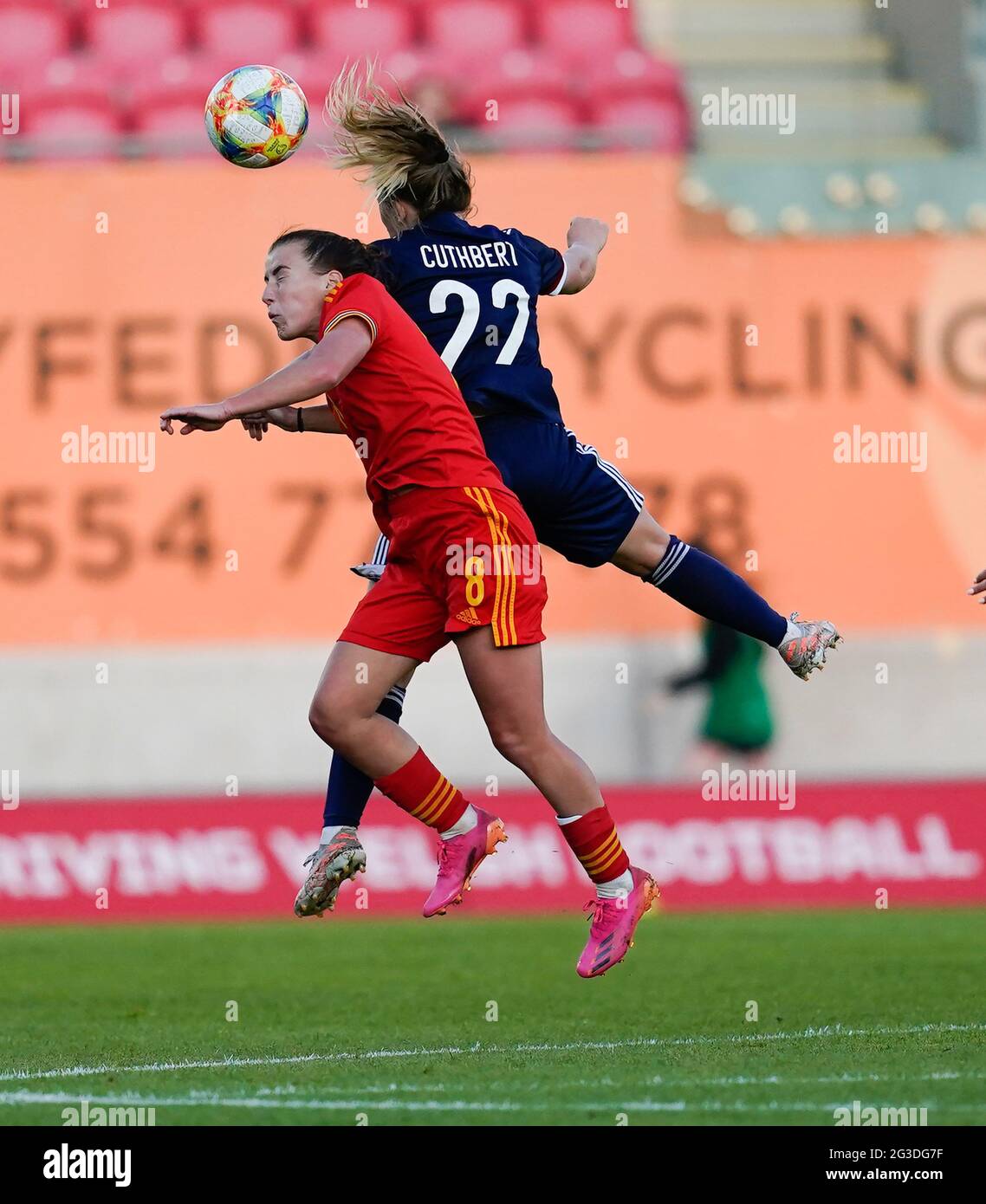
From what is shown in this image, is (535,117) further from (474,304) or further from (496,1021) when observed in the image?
(496,1021)

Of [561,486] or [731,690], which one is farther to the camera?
[731,690]

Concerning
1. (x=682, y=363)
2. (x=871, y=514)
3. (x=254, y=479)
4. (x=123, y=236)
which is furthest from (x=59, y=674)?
(x=871, y=514)

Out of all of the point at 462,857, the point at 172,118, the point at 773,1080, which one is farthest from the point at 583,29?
the point at 773,1080

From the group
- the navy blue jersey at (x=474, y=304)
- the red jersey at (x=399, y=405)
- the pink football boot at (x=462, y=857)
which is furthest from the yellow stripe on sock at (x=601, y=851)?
the navy blue jersey at (x=474, y=304)

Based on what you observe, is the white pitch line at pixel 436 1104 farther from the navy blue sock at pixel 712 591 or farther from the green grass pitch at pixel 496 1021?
the navy blue sock at pixel 712 591

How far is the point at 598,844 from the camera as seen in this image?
5680mm

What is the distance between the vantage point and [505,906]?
413 inches

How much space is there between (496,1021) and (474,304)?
231 cm

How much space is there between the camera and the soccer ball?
605 cm

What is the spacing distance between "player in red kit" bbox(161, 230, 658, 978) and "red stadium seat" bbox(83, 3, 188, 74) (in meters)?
8.17

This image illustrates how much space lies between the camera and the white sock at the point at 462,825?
575cm

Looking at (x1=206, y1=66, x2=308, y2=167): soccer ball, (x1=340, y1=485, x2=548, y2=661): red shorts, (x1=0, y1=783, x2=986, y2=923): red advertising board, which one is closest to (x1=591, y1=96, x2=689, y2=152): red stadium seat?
(x1=0, y1=783, x2=986, y2=923): red advertising board

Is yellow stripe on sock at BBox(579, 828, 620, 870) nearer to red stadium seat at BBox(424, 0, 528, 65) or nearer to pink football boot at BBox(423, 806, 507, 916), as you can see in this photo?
pink football boot at BBox(423, 806, 507, 916)

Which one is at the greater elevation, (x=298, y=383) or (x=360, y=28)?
(x=360, y=28)
